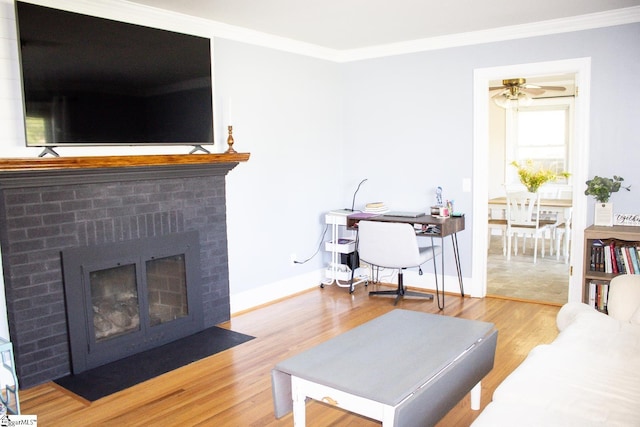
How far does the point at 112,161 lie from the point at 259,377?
1.59 meters

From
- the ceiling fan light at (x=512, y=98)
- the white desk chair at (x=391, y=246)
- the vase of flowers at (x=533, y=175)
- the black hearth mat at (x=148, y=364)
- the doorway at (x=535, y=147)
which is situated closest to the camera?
the black hearth mat at (x=148, y=364)

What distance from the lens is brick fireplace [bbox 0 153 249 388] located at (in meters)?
3.10

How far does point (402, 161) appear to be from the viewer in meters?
5.34

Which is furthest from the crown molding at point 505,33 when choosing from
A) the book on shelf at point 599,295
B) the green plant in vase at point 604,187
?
the book on shelf at point 599,295

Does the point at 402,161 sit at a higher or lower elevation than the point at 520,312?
higher

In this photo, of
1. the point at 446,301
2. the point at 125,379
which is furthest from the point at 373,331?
the point at 446,301

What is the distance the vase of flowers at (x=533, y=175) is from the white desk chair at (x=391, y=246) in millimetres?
2944

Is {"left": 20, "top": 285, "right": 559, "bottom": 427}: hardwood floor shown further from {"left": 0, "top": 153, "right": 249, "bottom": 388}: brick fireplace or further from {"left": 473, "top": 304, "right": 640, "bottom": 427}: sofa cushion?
{"left": 473, "top": 304, "right": 640, "bottom": 427}: sofa cushion

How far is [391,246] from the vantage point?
4609 mm

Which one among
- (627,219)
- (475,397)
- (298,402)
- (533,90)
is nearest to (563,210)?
(533,90)

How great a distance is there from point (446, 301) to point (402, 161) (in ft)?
4.59

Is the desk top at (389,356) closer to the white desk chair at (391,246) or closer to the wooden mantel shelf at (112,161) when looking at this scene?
the white desk chair at (391,246)

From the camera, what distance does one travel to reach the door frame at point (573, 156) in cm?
436

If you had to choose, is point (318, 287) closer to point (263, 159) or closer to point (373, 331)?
point (263, 159)
